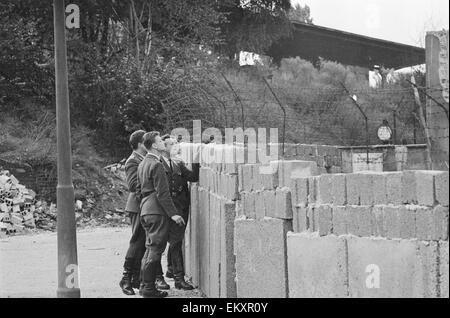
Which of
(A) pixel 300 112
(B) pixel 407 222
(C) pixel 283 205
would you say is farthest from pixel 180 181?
(A) pixel 300 112

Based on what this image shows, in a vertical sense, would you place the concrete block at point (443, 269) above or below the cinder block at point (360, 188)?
below

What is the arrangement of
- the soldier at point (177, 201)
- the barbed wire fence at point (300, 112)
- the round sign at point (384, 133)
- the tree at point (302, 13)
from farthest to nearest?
the tree at point (302, 13) → the barbed wire fence at point (300, 112) → the round sign at point (384, 133) → the soldier at point (177, 201)

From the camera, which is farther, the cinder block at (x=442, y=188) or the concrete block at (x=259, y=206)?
the concrete block at (x=259, y=206)

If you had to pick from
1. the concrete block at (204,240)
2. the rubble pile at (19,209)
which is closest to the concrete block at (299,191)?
the concrete block at (204,240)

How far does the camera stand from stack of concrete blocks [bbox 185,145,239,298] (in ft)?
26.1

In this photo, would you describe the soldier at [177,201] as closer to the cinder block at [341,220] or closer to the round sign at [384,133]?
the cinder block at [341,220]

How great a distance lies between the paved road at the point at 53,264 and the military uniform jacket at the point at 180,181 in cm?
105

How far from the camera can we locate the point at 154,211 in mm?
8844

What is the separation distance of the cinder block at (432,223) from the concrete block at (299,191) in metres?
1.36

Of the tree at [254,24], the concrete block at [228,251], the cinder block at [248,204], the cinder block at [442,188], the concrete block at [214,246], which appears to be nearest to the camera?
the cinder block at [442,188]

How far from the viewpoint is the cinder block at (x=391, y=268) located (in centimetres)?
513

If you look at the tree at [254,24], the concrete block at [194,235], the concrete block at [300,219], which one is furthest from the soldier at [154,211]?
the tree at [254,24]

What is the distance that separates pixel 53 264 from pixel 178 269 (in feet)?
12.6

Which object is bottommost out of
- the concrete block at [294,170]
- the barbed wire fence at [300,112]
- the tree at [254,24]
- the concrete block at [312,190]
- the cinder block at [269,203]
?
the cinder block at [269,203]
